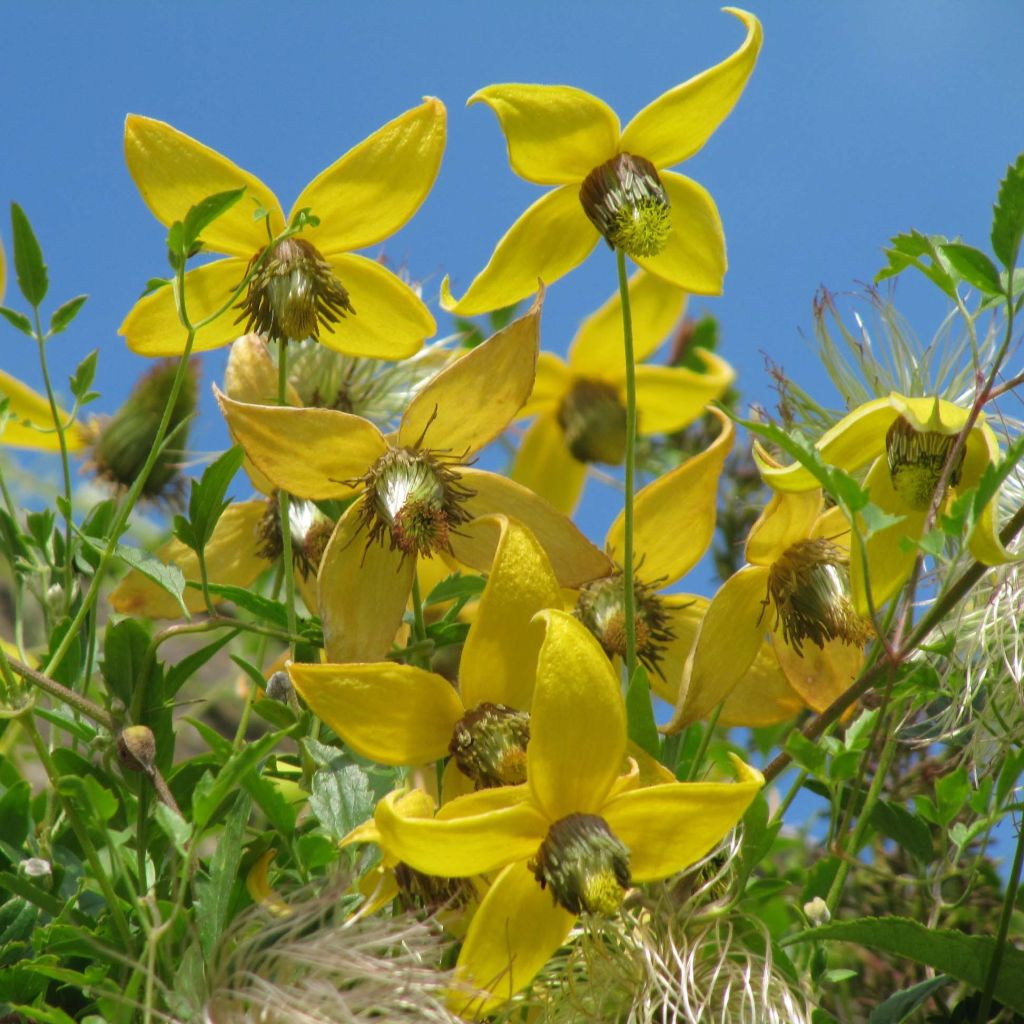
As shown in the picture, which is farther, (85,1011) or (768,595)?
(768,595)

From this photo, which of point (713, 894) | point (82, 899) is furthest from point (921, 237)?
point (82, 899)

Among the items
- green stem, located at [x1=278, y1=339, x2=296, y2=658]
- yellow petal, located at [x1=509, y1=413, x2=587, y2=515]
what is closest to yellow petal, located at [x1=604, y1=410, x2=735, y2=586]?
green stem, located at [x1=278, y1=339, x2=296, y2=658]

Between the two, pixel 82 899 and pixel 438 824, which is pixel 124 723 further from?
pixel 438 824

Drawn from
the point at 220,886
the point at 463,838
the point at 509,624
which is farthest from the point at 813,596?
the point at 220,886

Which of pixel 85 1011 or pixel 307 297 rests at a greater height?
pixel 307 297

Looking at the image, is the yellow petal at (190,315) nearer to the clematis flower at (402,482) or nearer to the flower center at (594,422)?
the clematis flower at (402,482)

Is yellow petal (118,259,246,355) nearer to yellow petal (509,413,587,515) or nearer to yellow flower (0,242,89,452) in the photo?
yellow flower (0,242,89,452)

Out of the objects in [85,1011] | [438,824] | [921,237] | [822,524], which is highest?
[921,237]

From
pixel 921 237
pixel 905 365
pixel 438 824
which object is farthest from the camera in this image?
pixel 905 365

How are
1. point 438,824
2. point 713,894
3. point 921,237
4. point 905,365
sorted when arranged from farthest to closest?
point 905,365 → point 713,894 → point 921,237 → point 438,824
